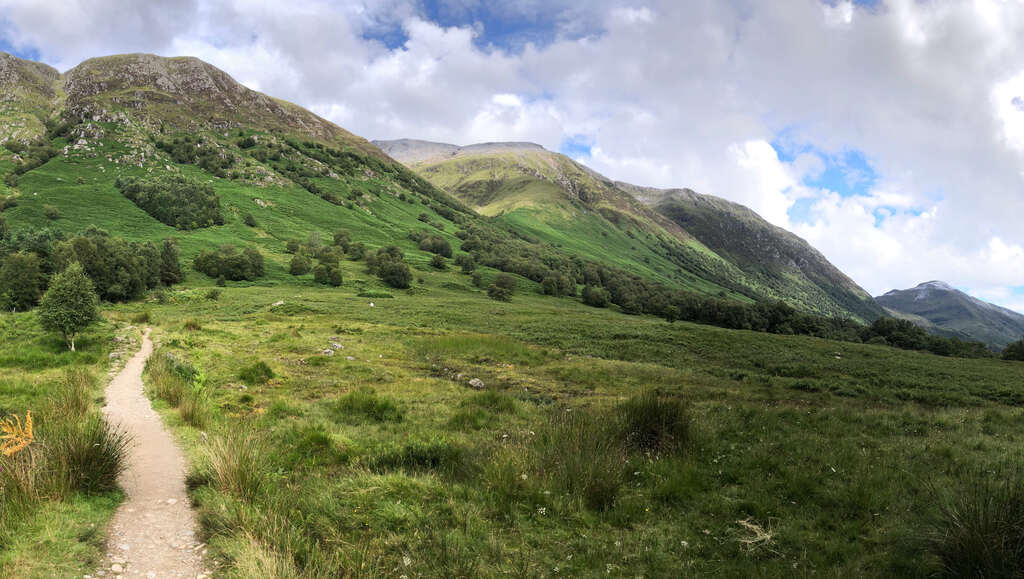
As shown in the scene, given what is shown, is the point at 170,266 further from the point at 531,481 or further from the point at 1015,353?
the point at 1015,353

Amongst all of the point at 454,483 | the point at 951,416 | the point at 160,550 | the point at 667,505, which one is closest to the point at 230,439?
the point at 160,550

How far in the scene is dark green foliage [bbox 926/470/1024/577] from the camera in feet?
17.2

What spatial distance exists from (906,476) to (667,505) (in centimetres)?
603

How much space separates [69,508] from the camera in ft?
20.4

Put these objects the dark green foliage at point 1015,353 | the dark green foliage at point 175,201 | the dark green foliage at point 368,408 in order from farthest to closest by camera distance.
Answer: the dark green foliage at point 175,201 → the dark green foliage at point 1015,353 → the dark green foliage at point 368,408

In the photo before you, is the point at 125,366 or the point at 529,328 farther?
the point at 529,328

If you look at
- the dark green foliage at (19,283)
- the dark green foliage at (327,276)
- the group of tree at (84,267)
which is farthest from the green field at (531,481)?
the dark green foliage at (327,276)

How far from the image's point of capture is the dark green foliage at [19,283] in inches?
1954

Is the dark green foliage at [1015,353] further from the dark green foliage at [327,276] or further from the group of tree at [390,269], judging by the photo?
the dark green foliage at [327,276]

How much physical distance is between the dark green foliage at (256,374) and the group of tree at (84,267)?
139 feet

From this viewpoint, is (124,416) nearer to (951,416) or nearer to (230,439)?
(230,439)

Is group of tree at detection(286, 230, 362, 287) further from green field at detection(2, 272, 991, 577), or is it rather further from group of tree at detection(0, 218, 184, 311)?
green field at detection(2, 272, 991, 577)

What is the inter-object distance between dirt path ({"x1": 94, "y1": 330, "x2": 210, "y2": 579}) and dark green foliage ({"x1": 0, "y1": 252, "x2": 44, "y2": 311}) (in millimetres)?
63628

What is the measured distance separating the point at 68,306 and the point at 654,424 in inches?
1200
